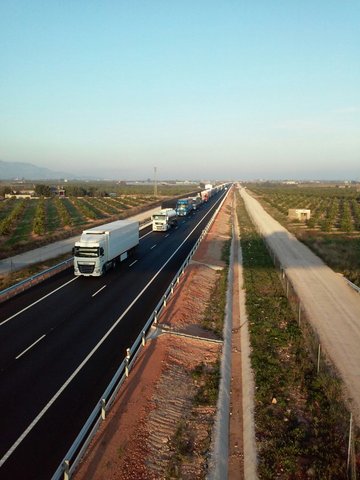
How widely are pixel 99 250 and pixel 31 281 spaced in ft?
15.1

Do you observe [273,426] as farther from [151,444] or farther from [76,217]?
[76,217]

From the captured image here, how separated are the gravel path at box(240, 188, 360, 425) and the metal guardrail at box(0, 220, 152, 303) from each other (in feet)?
53.7

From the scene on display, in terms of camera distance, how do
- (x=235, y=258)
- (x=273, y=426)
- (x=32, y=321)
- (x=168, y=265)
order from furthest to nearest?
(x=235, y=258), (x=168, y=265), (x=32, y=321), (x=273, y=426)

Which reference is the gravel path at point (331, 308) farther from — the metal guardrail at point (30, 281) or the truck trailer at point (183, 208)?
the truck trailer at point (183, 208)

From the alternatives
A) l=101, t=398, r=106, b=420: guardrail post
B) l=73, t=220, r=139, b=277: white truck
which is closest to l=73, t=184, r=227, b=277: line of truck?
l=73, t=220, r=139, b=277: white truck

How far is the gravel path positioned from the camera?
49.8ft

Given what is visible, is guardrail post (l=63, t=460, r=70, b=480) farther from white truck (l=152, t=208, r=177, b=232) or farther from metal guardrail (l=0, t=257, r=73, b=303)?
white truck (l=152, t=208, r=177, b=232)

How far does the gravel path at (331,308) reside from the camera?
597 inches

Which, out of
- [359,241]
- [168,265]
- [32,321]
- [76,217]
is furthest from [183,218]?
[32,321]

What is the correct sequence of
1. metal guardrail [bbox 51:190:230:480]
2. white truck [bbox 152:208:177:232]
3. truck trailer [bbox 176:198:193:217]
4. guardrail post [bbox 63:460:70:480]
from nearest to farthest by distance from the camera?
guardrail post [bbox 63:460:70:480] → metal guardrail [bbox 51:190:230:480] → white truck [bbox 152:208:177:232] → truck trailer [bbox 176:198:193:217]

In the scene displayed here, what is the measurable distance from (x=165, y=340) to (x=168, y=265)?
1455 cm

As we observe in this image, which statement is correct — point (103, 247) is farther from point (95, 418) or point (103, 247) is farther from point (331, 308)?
point (95, 418)

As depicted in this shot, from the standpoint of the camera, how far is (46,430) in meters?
10.7

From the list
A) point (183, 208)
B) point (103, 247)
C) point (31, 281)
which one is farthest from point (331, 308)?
point (183, 208)
